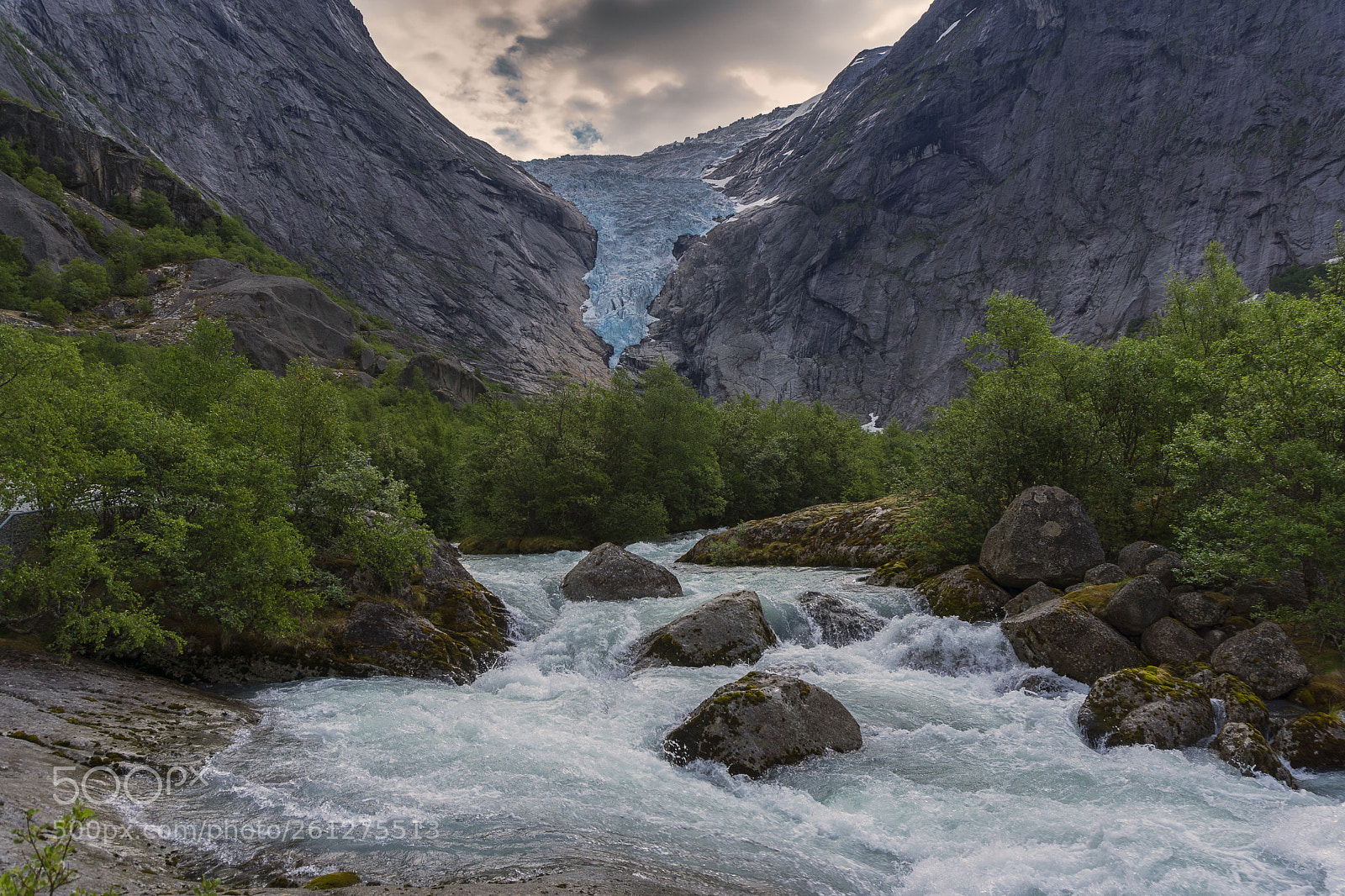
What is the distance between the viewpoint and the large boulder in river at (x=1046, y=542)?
17.8m

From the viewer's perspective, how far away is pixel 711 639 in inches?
634

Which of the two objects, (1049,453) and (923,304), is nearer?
(1049,453)

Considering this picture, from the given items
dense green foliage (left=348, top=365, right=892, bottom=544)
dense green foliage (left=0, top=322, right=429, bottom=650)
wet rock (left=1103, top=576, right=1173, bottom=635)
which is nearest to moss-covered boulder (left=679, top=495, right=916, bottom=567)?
dense green foliage (left=348, top=365, right=892, bottom=544)

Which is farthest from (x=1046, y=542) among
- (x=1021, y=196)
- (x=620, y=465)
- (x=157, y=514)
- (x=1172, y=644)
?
(x=1021, y=196)

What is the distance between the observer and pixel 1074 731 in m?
11.9

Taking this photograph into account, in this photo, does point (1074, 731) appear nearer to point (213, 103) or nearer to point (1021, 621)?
point (1021, 621)

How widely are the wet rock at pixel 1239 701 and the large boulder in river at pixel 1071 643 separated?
68.7 inches

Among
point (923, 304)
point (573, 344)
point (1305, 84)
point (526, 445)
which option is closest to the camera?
point (526, 445)

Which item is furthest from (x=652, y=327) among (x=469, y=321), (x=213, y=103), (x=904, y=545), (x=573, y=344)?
(x=904, y=545)

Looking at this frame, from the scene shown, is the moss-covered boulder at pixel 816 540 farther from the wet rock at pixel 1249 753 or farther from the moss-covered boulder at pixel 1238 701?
the wet rock at pixel 1249 753

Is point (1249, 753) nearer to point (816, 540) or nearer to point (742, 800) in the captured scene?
point (742, 800)

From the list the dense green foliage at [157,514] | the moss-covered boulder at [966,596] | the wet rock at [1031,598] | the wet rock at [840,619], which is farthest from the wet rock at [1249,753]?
the dense green foliage at [157,514]

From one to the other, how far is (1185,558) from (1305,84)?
16072 centimetres

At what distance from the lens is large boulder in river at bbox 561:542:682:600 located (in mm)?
21750
